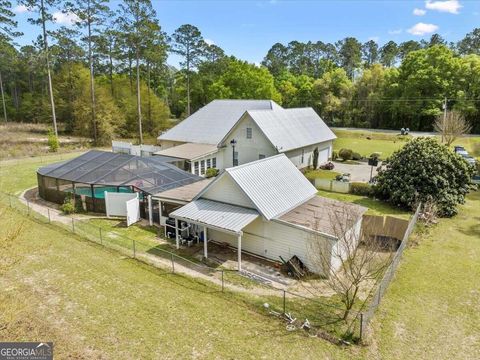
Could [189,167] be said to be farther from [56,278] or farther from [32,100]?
[32,100]

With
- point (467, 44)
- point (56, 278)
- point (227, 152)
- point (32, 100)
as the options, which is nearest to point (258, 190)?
point (56, 278)

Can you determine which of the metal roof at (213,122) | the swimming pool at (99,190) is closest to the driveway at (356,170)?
the metal roof at (213,122)

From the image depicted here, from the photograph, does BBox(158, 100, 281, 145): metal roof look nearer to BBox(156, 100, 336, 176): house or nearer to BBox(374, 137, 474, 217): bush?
BBox(156, 100, 336, 176): house

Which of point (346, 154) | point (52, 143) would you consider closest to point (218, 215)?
point (346, 154)

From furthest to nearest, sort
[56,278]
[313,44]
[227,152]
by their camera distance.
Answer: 1. [313,44]
2. [227,152]
3. [56,278]

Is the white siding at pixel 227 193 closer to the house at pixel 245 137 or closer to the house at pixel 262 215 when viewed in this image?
the house at pixel 262 215
